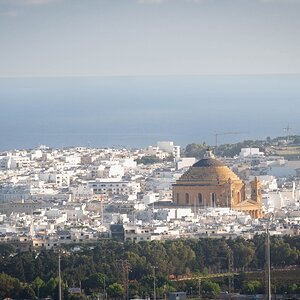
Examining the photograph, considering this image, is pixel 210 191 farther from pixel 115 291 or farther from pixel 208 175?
pixel 115 291

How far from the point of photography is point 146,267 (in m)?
50.7

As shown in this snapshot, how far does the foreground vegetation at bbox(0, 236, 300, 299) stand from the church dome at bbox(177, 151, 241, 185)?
1054 cm

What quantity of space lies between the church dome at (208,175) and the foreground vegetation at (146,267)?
10.5 m

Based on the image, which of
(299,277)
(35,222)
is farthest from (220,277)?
(35,222)

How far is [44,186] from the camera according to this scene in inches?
2987

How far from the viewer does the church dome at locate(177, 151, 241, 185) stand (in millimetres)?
67438

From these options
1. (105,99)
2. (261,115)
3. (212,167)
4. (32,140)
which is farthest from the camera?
(105,99)

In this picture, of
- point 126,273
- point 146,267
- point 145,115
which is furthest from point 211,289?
point 145,115

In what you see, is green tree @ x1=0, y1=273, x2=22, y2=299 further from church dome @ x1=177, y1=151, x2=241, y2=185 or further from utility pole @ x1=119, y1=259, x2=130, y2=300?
church dome @ x1=177, y1=151, x2=241, y2=185

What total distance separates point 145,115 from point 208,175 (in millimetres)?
84747

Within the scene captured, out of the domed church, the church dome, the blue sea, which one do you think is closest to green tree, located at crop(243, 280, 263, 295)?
the domed church

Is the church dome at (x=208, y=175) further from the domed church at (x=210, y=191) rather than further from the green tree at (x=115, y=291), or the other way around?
the green tree at (x=115, y=291)

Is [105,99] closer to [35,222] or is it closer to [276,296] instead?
[35,222]

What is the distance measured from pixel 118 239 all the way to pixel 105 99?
11680cm
